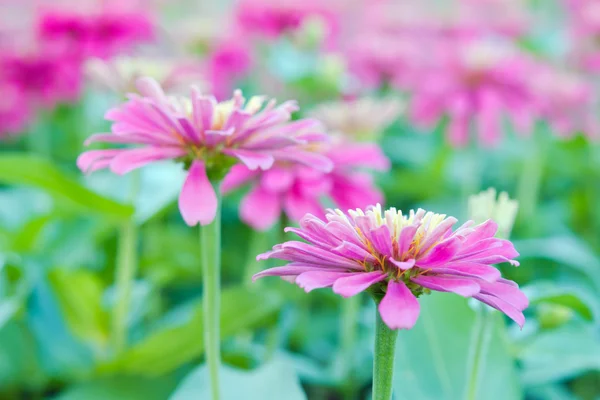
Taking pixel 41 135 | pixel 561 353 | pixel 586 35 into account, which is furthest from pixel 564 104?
pixel 41 135

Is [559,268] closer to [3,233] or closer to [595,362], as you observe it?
[595,362]

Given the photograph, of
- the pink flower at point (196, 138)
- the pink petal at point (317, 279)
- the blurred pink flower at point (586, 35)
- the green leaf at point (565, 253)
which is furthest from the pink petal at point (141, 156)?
the blurred pink flower at point (586, 35)

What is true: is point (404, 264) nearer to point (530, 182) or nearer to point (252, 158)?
point (252, 158)

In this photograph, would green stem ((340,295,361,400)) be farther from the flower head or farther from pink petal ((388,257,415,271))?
pink petal ((388,257,415,271))

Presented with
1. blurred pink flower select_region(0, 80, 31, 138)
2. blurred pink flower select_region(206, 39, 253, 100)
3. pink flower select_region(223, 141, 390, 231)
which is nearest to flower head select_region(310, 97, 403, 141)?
pink flower select_region(223, 141, 390, 231)

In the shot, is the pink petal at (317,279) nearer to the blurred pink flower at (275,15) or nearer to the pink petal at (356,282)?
the pink petal at (356,282)
